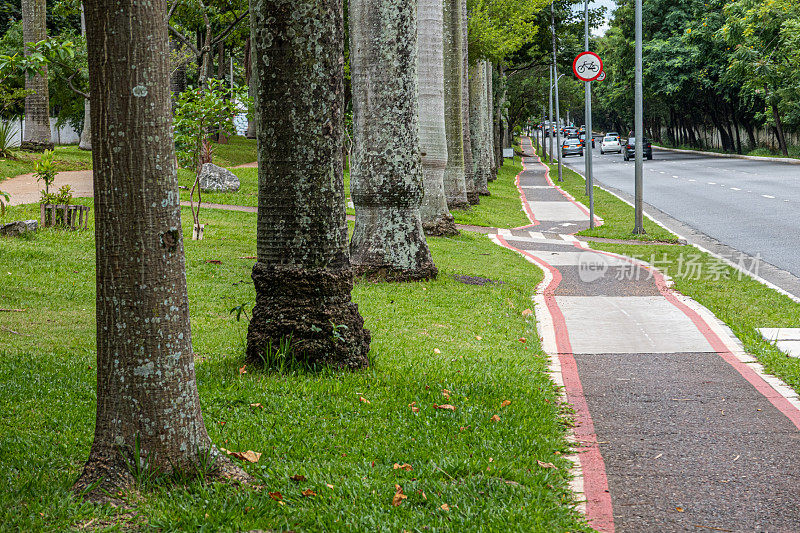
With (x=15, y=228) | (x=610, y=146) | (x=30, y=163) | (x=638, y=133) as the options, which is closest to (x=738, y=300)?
(x=638, y=133)

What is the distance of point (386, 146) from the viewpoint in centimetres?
1102

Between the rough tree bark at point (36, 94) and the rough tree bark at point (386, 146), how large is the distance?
19.2 m

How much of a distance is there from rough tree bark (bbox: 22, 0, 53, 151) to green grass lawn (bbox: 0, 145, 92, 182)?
643mm

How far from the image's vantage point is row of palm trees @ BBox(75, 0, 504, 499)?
4008 mm

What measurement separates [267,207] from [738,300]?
21.6ft

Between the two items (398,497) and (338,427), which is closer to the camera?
(398,497)

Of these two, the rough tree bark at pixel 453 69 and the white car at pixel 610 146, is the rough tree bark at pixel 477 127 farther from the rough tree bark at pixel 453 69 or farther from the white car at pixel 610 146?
the white car at pixel 610 146

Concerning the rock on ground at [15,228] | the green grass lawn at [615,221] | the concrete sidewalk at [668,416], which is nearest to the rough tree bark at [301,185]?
the concrete sidewalk at [668,416]

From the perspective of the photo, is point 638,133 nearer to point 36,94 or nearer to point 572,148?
point 36,94

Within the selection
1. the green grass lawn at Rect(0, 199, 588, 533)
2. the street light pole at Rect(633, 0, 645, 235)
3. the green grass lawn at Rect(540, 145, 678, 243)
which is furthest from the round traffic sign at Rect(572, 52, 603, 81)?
the green grass lawn at Rect(0, 199, 588, 533)

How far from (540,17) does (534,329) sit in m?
39.5

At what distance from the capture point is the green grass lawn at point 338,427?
13.5ft

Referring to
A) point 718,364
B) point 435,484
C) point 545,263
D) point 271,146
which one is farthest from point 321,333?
point 545,263

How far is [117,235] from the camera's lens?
159 inches
